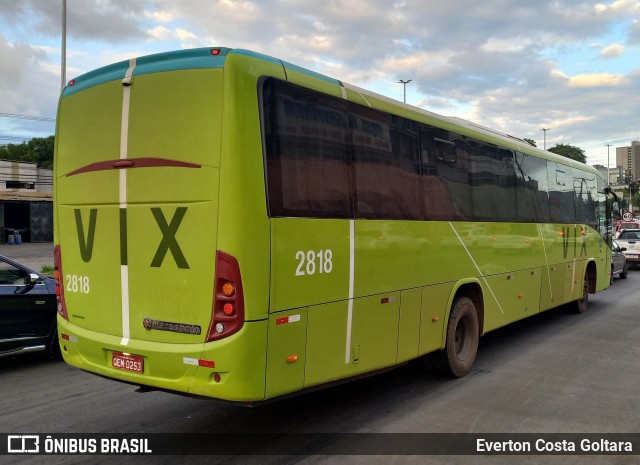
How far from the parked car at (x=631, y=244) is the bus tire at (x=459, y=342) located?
1783 cm

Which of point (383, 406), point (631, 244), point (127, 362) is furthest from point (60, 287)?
point (631, 244)

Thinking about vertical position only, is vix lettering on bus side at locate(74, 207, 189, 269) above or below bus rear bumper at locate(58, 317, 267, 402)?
above

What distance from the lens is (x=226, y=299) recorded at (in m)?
3.93

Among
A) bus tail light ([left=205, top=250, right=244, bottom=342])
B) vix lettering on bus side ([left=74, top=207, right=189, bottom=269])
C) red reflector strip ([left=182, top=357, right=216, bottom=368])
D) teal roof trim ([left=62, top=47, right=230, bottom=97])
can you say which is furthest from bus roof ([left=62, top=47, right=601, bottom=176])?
red reflector strip ([left=182, top=357, right=216, bottom=368])

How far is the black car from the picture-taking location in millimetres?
6766

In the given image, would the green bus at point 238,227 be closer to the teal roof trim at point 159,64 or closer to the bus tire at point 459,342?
the teal roof trim at point 159,64

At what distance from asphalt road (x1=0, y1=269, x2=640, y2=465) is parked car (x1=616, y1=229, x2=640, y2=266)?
15.9m

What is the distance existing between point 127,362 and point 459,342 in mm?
4364

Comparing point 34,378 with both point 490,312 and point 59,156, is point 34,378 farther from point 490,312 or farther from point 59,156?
point 490,312

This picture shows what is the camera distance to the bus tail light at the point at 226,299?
390 cm

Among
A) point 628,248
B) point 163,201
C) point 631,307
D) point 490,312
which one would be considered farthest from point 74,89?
point 628,248

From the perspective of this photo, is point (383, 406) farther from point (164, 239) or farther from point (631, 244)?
point (631, 244)

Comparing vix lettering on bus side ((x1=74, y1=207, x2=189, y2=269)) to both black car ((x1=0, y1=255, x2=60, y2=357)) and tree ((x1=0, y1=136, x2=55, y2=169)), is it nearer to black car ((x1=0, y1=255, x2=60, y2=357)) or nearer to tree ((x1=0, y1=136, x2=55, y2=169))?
black car ((x1=0, y1=255, x2=60, y2=357))

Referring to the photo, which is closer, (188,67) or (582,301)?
(188,67)
